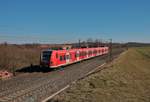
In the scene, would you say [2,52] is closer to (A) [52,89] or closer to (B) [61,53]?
(B) [61,53]

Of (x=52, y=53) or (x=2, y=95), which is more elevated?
(x=52, y=53)

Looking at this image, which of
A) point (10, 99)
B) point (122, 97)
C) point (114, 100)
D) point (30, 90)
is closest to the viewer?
point (114, 100)

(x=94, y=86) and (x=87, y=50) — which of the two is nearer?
(x=94, y=86)

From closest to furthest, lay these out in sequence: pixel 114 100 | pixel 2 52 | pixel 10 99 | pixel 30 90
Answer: pixel 114 100 → pixel 10 99 → pixel 30 90 → pixel 2 52

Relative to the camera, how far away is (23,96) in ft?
49.1

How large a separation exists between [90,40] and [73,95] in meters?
126

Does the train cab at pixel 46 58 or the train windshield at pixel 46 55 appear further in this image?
the train windshield at pixel 46 55

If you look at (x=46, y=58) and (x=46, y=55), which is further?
(x=46, y=55)

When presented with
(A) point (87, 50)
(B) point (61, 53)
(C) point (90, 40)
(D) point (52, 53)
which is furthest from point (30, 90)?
(C) point (90, 40)

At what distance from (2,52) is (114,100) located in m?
28.8

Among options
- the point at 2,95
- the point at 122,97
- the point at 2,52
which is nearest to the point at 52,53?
the point at 2,52

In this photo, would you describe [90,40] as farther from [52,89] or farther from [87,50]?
[52,89]

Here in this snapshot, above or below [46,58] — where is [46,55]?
above

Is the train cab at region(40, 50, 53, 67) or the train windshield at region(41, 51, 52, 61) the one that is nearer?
the train cab at region(40, 50, 53, 67)
